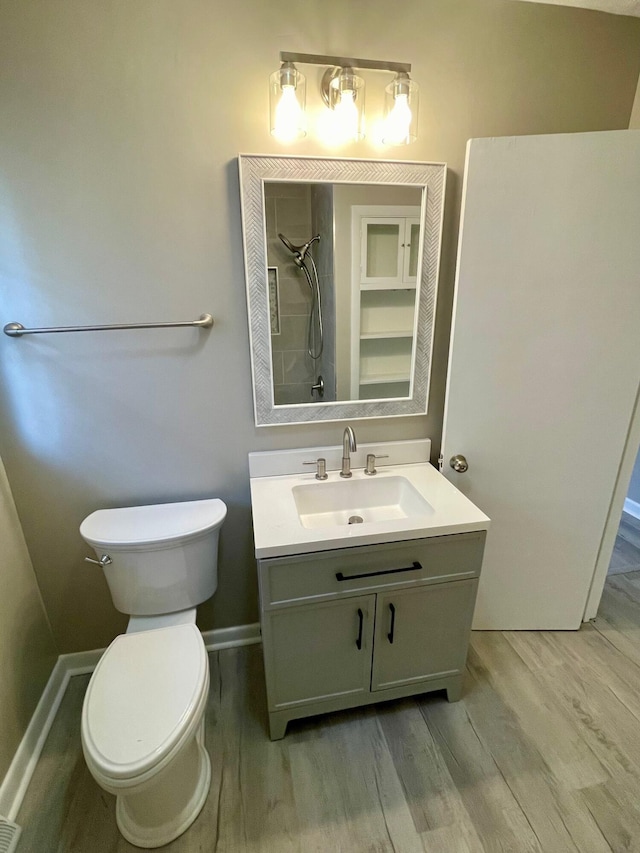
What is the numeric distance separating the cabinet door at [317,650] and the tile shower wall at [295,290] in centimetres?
73

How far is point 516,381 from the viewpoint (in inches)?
61.6

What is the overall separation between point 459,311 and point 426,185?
0.44 metres

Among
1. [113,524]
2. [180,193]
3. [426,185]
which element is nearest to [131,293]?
[180,193]

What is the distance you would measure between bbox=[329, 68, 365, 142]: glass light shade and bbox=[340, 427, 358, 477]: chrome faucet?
0.93m

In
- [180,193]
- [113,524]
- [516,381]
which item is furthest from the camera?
[516,381]

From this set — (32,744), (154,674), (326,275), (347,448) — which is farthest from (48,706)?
(326,275)

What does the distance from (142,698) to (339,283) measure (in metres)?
1.41

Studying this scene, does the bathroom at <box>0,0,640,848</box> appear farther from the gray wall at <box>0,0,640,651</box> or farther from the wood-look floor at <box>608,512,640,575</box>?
the wood-look floor at <box>608,512,640,575</box>

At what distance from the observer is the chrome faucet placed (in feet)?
4.84

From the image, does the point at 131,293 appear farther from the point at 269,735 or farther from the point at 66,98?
the point at 269,735

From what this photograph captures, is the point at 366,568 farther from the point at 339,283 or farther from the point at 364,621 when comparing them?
the point at 339,283

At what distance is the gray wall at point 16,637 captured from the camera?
131 cm

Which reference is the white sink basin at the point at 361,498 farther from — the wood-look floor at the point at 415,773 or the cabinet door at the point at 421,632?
the wood-look floor at the point at 415,773

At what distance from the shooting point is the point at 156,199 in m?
1.29
